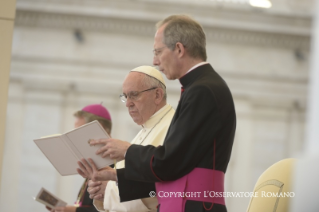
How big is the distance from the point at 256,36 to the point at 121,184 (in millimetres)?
7750

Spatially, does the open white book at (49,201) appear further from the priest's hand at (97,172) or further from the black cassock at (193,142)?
the black cassock at (193,142)

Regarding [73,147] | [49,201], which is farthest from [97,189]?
[49,201]

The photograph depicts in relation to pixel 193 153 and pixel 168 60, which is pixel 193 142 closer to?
pixel 193 153

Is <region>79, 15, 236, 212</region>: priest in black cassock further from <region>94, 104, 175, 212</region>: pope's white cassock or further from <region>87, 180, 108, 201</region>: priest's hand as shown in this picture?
<region>87, 180, 108, 201</region>: priest's hand

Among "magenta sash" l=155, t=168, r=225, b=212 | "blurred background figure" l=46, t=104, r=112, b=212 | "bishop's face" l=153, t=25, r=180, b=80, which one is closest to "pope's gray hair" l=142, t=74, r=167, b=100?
"bishop's face" l=153, t=25, r=180, b=80

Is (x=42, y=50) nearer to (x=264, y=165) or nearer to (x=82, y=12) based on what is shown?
(x=82, y=12)

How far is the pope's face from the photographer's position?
3.59 m

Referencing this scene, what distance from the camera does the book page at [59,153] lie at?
325 cm

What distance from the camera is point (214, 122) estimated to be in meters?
2.63

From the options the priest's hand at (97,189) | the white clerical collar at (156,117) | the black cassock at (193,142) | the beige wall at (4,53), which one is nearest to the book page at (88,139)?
the black cassock at (193,142)

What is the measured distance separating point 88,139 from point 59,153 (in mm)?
409

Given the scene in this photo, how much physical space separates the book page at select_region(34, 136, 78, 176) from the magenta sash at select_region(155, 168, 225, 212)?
823mm

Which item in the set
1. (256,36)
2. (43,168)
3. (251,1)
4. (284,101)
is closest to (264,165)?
(284,101)

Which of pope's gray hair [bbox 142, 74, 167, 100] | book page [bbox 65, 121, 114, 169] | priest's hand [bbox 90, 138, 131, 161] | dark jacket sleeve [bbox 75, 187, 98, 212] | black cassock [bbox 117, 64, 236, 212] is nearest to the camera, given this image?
black cassock [bbox 117, 64, 236, 212]
